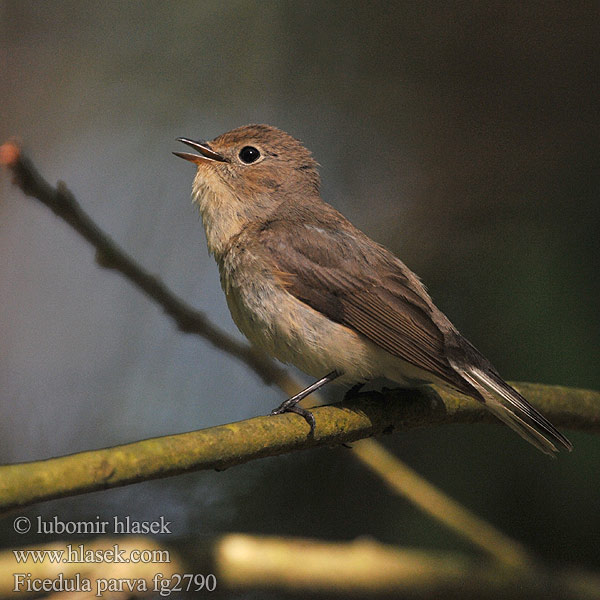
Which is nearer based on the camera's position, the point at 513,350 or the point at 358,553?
the point at 358,553

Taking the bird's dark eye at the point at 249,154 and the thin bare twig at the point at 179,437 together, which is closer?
the thin bare twig at the point at 179,437

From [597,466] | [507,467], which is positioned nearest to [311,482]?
[507,467]

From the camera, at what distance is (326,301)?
2936mm

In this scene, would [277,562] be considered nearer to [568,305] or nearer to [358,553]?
[358,553]

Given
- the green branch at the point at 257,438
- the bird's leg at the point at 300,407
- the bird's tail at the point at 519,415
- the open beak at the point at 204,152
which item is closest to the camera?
the green branch at the point at 257,438

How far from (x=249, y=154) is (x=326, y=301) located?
0.84 meters

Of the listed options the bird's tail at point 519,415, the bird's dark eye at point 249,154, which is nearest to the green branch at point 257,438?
the bird's tail at point 519,415

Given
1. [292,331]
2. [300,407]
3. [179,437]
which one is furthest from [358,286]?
[179,437]

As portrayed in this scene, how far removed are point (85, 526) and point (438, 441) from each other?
149 centimetres

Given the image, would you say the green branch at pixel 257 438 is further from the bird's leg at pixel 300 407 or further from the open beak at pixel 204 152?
the open beak at pixel 204 152

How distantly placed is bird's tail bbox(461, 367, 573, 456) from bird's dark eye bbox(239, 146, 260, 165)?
131 cm

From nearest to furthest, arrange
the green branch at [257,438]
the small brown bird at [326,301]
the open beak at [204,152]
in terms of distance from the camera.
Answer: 1. the green branch at [257,438]
2. the small brown bird at [326,301]
3. the open beak at [204,152]

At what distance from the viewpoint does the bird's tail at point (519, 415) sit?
2.60 metres

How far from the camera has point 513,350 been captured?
3.47 metres
